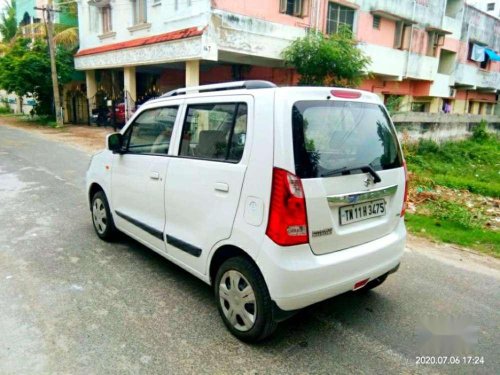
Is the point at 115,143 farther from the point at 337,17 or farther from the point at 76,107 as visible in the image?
the point at 76,107

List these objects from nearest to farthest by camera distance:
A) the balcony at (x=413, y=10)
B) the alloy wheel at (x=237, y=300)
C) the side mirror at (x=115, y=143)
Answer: the alloy wheel at (x=237, y=300), the side mirror at (x=115, y=143), the balcony at (x=413, y=10)

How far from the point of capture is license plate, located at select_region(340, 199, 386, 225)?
257 centimetres

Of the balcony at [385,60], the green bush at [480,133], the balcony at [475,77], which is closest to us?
the green bush at [480,133]

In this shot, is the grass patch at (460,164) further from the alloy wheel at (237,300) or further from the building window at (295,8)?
the alloy wheel at (237,300)

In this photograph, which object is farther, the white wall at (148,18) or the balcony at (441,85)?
the balcony at (441,85)

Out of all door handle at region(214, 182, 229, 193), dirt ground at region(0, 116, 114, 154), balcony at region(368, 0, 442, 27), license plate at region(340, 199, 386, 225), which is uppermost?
balcony at region(368, 0, 442, 27)

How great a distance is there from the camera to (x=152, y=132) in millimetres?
3623

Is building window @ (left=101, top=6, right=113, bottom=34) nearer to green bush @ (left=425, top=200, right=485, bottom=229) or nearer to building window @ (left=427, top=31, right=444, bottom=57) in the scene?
green bush @ (left=425, top=200, right=485, bottom=229)

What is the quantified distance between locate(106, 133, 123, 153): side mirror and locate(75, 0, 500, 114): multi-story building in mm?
8568

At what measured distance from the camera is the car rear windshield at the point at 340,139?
240cm

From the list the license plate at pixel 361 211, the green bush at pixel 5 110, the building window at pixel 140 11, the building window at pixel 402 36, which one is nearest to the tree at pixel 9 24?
the green bush at pixel 5 110

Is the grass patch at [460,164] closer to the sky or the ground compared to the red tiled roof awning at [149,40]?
closer to the ground

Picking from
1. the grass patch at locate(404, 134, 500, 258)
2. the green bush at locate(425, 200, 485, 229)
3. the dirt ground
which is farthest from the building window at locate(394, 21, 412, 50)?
the green bush at locate(425, 200, 485, 229)

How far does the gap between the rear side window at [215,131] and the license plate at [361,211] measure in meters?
0.83
